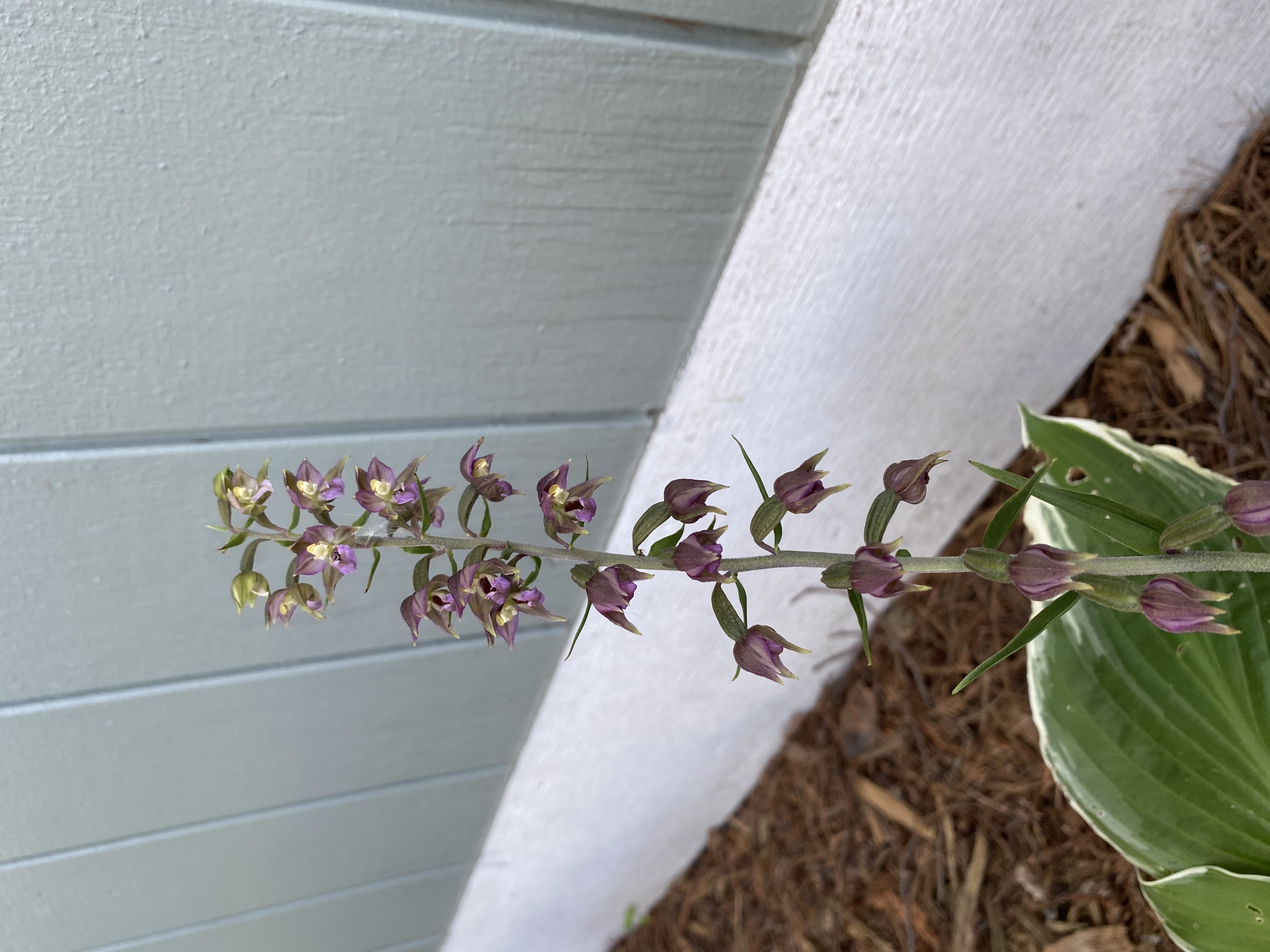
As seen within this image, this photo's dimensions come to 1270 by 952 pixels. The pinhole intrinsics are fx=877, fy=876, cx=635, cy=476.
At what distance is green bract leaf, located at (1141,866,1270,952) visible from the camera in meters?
0.61

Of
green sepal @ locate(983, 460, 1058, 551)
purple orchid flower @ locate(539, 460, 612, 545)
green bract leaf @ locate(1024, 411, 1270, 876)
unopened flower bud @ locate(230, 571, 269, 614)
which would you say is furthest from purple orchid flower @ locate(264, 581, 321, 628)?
green bract leaf @ locate(1024, 411, 1270, 876)

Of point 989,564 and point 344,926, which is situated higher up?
point 344,926

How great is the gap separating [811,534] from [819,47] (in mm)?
492

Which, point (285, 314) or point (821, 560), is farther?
point (285, 314)

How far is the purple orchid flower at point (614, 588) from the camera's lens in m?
0.43

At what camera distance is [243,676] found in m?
0.80

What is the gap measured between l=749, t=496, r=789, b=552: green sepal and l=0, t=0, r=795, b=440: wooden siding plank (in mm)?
275

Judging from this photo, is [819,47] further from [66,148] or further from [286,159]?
[66,148]

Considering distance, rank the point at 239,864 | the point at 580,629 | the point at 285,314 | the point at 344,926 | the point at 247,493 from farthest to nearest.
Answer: the point at 344,926
the point at 239,864
the point at 285,314
the point at 247,493
the point at 580,629

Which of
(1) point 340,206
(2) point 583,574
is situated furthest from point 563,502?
(1) point 340,206

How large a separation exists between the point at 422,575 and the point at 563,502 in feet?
0.29

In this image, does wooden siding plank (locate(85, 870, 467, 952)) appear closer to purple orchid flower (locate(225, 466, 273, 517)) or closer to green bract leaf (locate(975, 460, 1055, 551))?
purple orchid flower (locate(225, 466, 273, 517))

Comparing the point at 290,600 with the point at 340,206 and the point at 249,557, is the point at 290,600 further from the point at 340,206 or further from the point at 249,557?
the point at 340,206

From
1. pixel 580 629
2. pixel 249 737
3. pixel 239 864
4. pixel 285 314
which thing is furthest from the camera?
pixel 239 864
